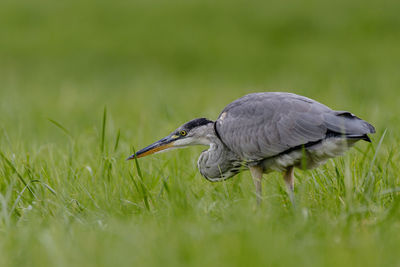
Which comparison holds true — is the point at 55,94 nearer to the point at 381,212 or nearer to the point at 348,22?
the point at 381,212

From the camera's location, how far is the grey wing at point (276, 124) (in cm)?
376

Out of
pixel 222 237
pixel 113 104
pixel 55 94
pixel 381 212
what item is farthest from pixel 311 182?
pixel 55 94

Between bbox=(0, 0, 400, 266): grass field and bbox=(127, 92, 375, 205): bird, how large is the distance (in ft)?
0.49

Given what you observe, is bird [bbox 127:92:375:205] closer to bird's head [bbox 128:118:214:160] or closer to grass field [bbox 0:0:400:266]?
bird's head [bbox 128:118:214:160]

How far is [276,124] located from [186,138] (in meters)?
0.83

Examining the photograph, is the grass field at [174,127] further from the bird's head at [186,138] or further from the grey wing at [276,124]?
the grey wing at [276,124]

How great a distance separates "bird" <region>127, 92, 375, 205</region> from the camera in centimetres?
375

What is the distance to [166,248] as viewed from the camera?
98.4 inches

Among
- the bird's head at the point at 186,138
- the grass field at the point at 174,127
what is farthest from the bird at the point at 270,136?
the grass field at the point at 174,127

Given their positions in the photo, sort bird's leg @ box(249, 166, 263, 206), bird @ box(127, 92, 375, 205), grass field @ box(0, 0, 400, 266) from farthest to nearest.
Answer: bird's leg @ box(249, 166, 263, 206), bird @ box(127, 92, 375, 205), grass field @ box(0, 0, 400, 266)

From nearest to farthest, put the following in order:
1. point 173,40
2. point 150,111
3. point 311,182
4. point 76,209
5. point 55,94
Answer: point 76,209, point 311,182, point 150,111, point 55,94, point 173,40

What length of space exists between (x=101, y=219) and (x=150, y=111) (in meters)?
5.02

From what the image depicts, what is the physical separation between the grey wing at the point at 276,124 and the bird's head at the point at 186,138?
0.14m

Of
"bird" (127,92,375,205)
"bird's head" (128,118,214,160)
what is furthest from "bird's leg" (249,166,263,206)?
"bird's head" (128,118,214,160)
